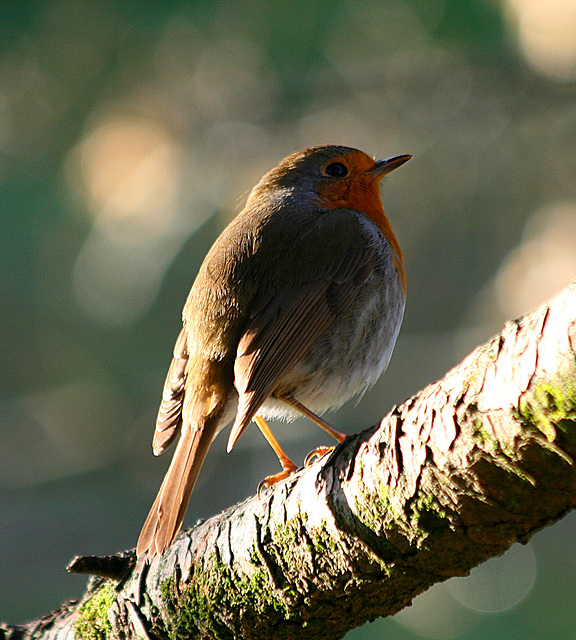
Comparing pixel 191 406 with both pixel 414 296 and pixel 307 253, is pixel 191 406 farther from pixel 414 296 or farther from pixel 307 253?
pixel 414 296

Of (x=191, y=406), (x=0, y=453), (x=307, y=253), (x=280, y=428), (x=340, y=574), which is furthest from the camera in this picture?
(x=0, y=453)

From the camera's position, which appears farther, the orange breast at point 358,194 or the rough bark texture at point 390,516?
the orange breast at point 358,194

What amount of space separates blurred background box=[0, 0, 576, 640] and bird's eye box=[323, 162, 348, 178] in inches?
77.2

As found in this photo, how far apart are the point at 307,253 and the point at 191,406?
775mm

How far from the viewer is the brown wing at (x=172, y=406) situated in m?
2.61

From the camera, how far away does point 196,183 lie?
5637 mm

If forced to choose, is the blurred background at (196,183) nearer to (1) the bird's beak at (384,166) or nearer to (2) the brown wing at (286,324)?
(1) the bird's beak at (384,166)

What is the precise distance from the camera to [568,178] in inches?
211

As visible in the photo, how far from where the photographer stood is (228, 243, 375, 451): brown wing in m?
2.43

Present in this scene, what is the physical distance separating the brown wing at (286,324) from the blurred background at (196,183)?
2278 mm

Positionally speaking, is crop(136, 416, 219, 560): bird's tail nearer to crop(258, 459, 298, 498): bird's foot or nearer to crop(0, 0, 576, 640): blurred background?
crop(258, 459, 298, 498): bird's foot

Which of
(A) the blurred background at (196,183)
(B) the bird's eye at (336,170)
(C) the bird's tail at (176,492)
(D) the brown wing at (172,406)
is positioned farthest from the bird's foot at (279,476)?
(A) the blurred background at (196,183)

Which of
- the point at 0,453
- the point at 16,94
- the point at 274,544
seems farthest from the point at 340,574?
the point at 16,94

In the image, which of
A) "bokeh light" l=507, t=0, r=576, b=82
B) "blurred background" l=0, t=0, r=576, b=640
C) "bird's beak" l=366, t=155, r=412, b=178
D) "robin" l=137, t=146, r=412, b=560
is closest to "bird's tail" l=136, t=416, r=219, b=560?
"robin" l=137, t=146, r=412, b=560
